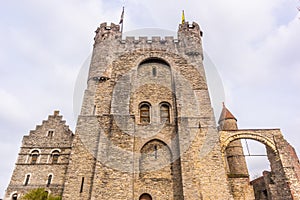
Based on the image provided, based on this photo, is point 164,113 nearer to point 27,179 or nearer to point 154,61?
point 154,61

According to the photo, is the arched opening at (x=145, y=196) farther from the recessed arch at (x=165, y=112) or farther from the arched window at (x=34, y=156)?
the arched window at (x=34, y=156)

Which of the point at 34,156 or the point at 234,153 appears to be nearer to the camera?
the point at 34,156

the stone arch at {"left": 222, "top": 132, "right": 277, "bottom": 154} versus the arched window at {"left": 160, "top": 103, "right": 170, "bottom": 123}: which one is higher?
the arched window at {"left": 160, "top": 103, "right": 170, "bottom": 123}

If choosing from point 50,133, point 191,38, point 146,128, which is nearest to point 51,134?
point 50,133

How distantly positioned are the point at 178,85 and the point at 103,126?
18.0 feet

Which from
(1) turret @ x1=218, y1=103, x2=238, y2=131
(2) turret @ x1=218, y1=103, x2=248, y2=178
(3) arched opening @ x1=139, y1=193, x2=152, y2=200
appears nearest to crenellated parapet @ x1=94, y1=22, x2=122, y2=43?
(3) arched opening @ x1=139, y1=193, x2=152, y2=200

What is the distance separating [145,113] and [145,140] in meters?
2.07

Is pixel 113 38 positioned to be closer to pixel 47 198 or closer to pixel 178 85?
pixel 178 85

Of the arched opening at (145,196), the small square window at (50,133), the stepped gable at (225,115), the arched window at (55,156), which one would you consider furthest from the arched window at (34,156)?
the stepped gable at (225,115)

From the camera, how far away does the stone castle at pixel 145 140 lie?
11.9 metres

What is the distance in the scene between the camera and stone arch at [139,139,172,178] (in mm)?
12664

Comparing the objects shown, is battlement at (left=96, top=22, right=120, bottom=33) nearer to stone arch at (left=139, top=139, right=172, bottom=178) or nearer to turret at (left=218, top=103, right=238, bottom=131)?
stone arch at (left=139, top=139, right=172, bottom=178)

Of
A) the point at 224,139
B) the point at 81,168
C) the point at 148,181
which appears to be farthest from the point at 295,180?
the point at 81,168

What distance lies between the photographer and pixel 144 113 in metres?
14.9
